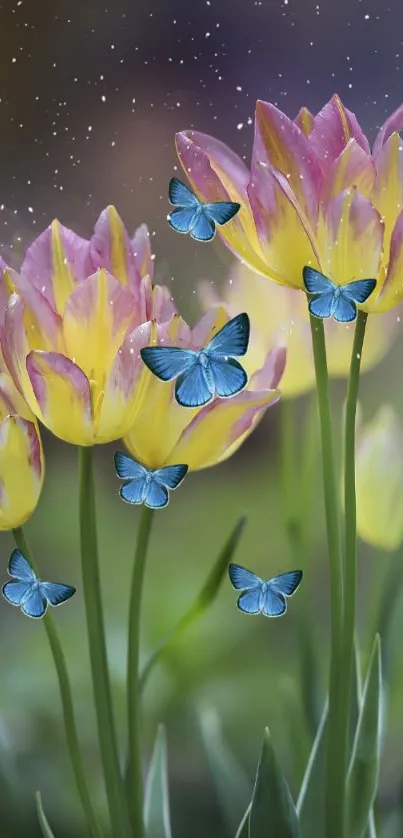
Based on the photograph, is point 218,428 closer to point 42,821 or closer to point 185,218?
point 185,218

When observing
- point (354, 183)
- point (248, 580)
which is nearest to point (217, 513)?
point (248, 580)

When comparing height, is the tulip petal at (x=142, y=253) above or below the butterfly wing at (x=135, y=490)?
above

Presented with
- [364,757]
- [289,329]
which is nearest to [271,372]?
[289,329]

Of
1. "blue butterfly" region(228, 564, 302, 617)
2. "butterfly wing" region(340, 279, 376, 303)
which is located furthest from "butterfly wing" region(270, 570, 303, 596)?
"butterfly wing" region(340, 279, 376, 303)

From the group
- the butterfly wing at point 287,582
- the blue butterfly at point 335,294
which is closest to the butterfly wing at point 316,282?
the blue butterfly at point 335,294

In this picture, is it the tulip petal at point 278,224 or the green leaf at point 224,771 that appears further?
the green leaf at point 224,771

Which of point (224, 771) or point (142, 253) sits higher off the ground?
point (142, 253)

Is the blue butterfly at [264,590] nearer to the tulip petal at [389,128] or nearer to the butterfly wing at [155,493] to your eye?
the butterfly wing at [155,493]
